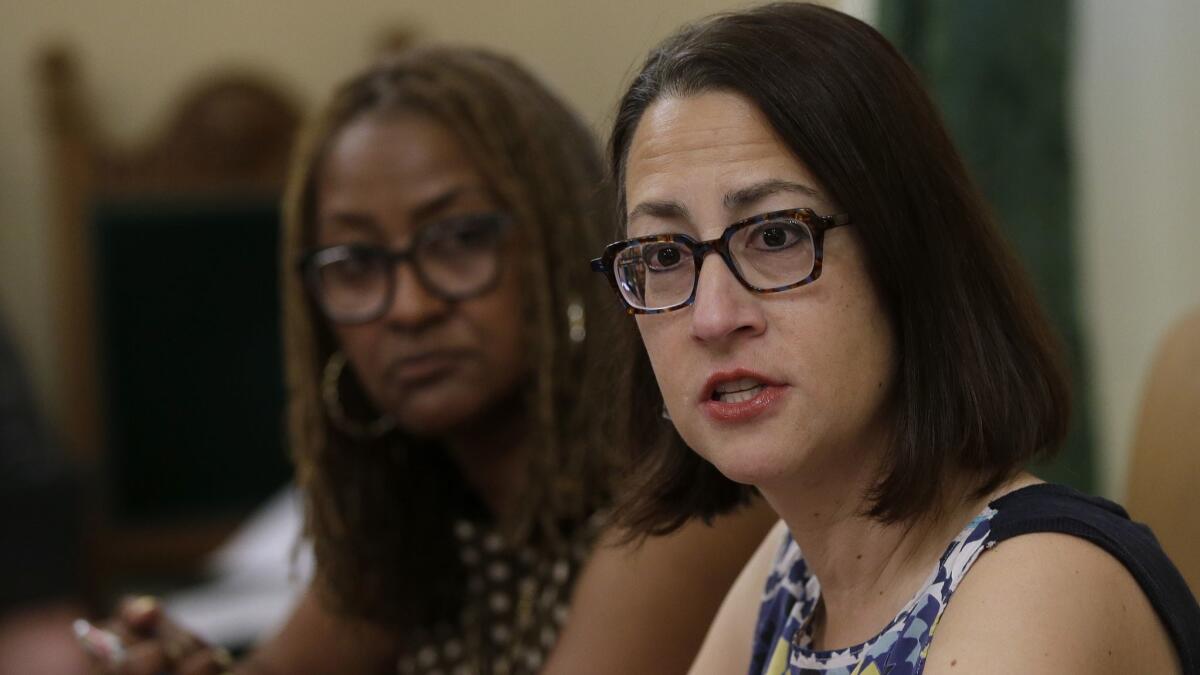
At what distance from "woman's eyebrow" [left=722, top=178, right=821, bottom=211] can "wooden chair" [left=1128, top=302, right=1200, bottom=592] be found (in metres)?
0.53

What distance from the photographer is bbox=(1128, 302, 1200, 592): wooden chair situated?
1317 mm

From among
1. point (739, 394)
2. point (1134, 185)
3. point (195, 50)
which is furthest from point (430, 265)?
point (195, 50)

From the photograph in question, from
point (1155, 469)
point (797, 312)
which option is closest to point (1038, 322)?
point (797, 312)

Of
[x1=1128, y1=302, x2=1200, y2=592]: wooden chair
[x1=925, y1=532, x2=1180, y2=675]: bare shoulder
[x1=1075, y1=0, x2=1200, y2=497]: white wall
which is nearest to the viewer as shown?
[x1=925, y1=532, x2=1180, y2=675]: bare shoulder

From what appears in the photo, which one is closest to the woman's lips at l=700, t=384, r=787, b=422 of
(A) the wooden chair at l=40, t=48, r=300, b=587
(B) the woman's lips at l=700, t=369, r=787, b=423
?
(B) the woman's lips at l=700, t=369, r=787, b=423

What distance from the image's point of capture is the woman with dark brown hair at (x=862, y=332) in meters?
0.98

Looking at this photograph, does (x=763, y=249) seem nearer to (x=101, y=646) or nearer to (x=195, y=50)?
(x=101, y=646)

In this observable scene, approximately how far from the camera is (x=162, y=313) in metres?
3.88

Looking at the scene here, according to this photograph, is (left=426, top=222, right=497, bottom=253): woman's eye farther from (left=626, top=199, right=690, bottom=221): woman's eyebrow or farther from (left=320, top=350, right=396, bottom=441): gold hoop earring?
(left=626, top=199, right=690, bottom=221): woman's eyebrow

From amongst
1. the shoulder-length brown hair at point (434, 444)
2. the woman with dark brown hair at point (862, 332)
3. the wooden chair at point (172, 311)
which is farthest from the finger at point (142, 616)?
the wooden chair at point (172, 311)

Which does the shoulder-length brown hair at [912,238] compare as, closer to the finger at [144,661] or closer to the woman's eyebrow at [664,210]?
the woman's eyebrow at [664,210]

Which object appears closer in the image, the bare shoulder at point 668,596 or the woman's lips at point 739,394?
the woman's lips at point 739,394

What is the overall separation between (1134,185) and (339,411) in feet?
3.68

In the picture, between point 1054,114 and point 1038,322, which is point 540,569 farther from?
point 1054,114
